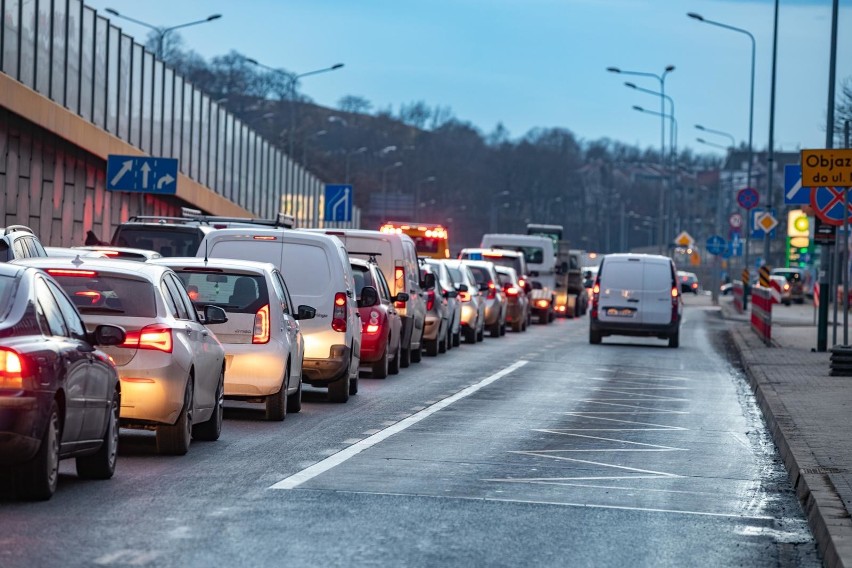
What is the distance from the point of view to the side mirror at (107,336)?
36.0ft

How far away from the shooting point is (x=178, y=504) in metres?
10.1

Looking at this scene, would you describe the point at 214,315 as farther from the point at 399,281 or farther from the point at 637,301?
the point at 637,301

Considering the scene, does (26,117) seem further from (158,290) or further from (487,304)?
(158,290)

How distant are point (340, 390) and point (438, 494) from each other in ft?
26.7

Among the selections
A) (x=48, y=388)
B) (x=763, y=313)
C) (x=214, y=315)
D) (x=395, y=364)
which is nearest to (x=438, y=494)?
(x=48, y=388)

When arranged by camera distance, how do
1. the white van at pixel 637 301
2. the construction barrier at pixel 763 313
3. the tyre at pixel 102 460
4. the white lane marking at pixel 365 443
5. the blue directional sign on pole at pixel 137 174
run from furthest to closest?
1. the white van at pixel 637 301
2. the construction barrier at pixel 763 313
3. the blue directional sign on pole at pixel 137 174
4. the white lane marking at pixel 365 443
5. the tyre at pixel 102 460

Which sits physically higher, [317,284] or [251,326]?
[317,284]

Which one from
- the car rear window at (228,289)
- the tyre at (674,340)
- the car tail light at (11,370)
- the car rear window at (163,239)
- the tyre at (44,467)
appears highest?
the car rear window at (163,239)

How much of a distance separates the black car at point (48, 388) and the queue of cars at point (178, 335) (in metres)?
0.01

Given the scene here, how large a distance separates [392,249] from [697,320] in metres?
35.7

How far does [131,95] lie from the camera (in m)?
48.6

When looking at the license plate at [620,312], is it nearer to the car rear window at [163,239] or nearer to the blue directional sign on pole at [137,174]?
the blue directional sign on pole at [137,174]

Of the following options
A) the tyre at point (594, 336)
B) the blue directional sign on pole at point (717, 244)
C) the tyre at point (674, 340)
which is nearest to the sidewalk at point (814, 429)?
the tyre at point (674, 340)

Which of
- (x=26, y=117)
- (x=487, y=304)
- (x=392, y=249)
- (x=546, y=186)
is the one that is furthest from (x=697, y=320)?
(x=546, y=186)
